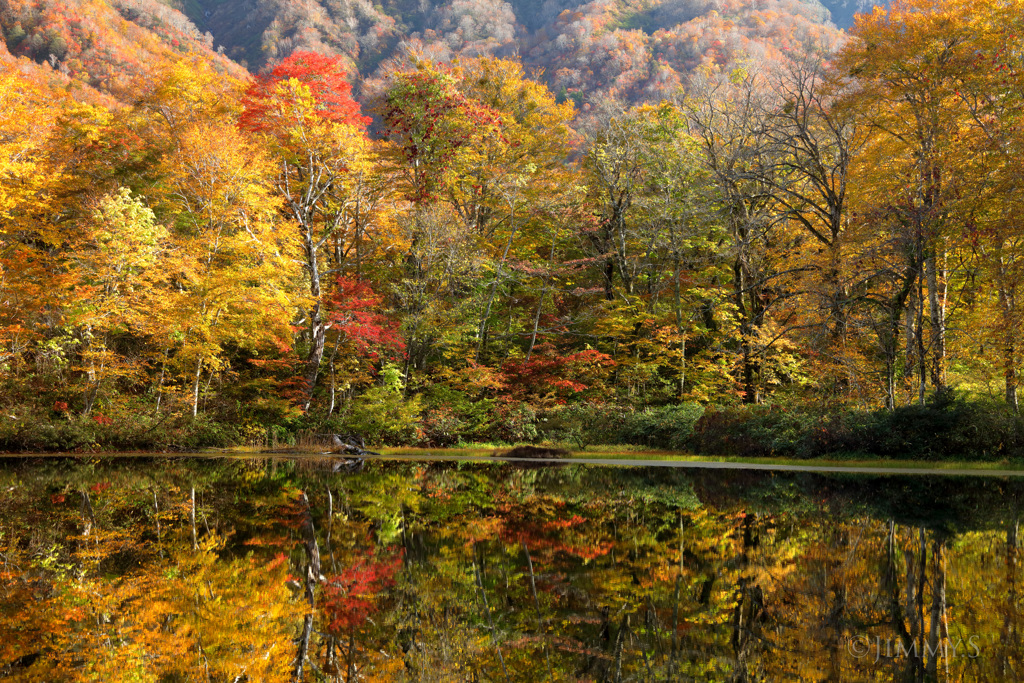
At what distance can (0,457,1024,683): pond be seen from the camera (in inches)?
137

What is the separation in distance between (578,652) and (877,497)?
26.0 ft

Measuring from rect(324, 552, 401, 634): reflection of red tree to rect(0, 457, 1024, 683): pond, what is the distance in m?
0.03

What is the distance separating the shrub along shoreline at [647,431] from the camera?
46.6 ft

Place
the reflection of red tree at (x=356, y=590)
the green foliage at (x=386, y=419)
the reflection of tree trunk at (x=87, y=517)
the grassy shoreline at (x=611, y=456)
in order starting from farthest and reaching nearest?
the green foliage at (x=386, y=419) < the grassy shoreline at (x=611, y=456) < the reflection of tree trunk at (x=87, y=517) < the reflection of red tree at (x=356, y=590)

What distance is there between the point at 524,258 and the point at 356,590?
2180 centimetres

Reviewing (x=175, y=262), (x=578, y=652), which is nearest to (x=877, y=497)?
(x=578, y=652)

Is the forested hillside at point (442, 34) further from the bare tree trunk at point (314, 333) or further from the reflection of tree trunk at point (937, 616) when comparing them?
the reflection of tree trunk at point (937, 616)

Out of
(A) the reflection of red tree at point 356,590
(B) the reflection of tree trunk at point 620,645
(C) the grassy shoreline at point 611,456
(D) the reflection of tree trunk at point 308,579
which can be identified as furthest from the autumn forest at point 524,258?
(B) the reflection of tree trunk at point 620,645

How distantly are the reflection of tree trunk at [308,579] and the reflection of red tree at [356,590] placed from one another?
0.37 feet

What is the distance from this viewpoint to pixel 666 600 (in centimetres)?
451

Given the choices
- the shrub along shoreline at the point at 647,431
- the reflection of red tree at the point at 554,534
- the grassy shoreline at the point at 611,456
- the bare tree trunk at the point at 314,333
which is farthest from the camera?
the bare tree trunk at the point at 314,333

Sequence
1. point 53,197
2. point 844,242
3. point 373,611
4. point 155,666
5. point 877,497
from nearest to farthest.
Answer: point 155,666 < point 373,611 < point 877,497 < point 844,242 < point 53,197

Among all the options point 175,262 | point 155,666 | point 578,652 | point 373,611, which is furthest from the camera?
point 175,262

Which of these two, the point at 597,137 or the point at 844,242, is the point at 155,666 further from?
the point at 597,137
